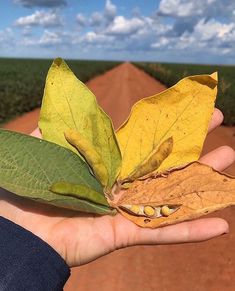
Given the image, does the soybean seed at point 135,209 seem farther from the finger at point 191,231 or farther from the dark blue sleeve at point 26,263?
the dark blue sleeve at point 26,263

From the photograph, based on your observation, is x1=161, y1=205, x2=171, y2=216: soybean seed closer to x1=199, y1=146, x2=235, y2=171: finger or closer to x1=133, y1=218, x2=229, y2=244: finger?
x1=133, y1=218, x2=229, y2=244: finger

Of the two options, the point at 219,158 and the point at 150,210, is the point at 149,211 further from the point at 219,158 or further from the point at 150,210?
the point at 219,158

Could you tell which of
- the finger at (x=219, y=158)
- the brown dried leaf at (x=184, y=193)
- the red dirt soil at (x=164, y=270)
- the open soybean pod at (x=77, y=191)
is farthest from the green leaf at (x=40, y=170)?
the red dirt soil at (x=164, y=270)

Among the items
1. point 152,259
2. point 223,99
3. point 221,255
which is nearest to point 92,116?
point 152,259

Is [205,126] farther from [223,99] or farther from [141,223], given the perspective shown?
[223,99]

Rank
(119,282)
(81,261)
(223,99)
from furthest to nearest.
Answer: (223,99) → (119,282) → (81,261)
